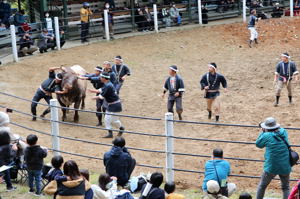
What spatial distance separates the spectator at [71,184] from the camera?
7.97 m

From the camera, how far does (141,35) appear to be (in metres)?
26.1

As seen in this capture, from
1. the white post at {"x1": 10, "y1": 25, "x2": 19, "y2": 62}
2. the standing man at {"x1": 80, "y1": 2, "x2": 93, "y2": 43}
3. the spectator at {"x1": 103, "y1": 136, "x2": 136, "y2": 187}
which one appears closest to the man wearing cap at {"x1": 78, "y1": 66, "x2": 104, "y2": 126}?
the spectator at {"x1": 103, "y1": 136, "x2": 136, "y2": 187}

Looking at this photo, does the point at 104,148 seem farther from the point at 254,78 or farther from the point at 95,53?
the point at 95,53

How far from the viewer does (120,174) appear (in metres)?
9.57

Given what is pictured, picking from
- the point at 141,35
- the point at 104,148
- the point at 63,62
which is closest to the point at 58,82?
the point at 104,148

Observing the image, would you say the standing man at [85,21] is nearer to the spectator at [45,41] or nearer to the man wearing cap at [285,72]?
the spectator at [45,41]

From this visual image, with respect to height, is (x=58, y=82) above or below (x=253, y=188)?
above

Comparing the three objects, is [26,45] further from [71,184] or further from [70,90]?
[71,184]

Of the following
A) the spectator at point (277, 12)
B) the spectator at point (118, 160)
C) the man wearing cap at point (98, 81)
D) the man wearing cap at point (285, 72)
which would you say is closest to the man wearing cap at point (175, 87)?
the man wearing cap at point (98, 81)

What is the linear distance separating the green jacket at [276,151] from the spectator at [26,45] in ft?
50.1

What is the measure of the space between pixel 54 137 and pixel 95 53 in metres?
12.3

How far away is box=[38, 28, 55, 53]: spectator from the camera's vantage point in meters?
23.0

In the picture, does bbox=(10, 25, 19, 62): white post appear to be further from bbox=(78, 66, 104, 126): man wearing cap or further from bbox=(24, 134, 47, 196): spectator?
bbox=(24, 134, 47, 196): spectator

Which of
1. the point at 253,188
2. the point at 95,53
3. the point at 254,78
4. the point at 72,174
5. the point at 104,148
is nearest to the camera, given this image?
the point at 72,174
